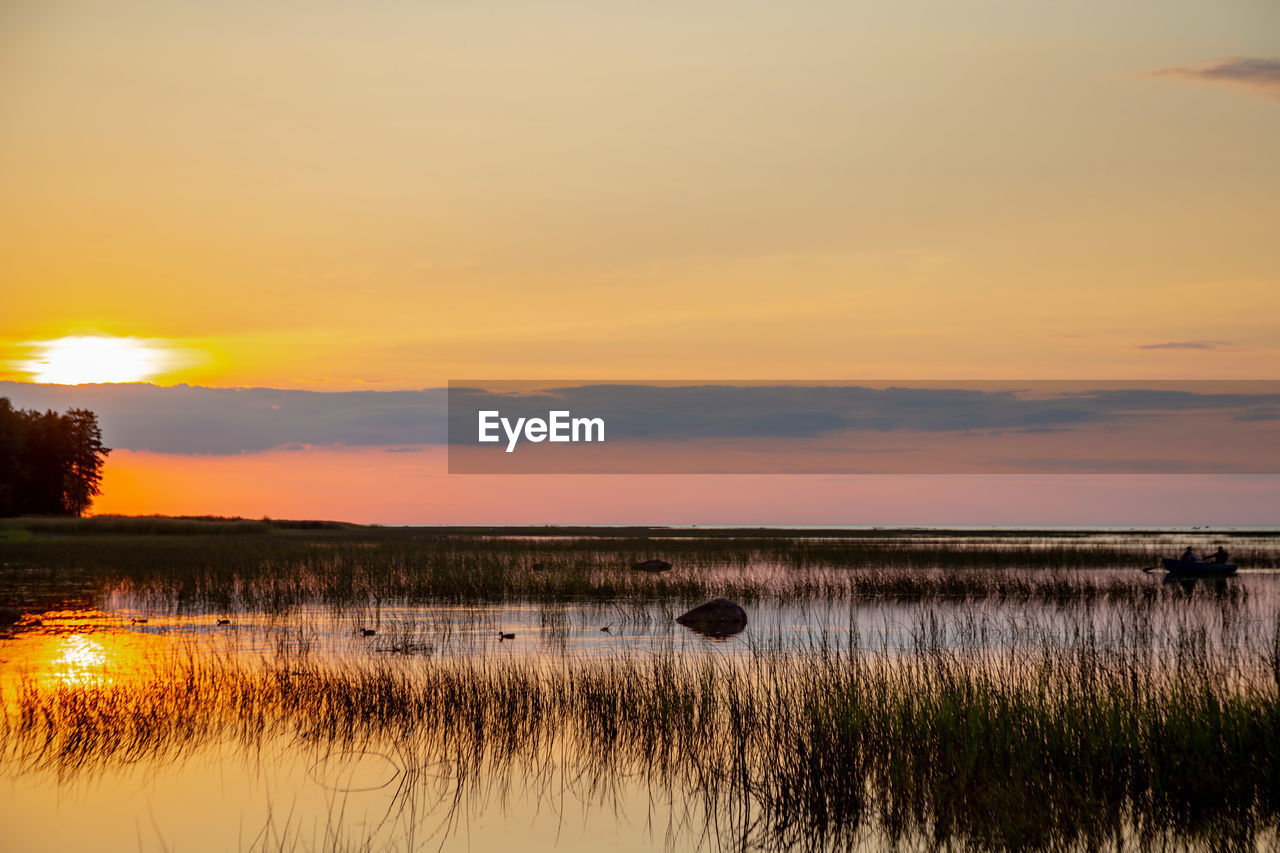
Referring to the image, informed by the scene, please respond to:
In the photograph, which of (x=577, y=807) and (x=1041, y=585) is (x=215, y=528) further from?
(x=577, y=807)

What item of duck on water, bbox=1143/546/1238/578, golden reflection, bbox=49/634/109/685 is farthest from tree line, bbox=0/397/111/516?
duck on water, bbox=1143/546/1238/578

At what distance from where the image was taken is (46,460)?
78625 millimetres

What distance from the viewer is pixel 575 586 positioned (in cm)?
2892

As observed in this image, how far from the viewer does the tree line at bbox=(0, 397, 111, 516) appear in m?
73.2

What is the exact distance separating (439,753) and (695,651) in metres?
7.40

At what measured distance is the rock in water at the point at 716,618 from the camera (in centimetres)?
2128

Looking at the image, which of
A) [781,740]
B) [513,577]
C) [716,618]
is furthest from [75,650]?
[513,577]

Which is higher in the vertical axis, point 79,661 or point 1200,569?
point 1200,569

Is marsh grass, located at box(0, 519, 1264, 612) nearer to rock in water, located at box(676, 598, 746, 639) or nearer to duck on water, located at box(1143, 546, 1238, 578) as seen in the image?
duck on water, located at box(1143, 546, 1238, 578)

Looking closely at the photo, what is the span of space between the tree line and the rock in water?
68.2 meters

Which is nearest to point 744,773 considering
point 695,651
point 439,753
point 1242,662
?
point 439,753

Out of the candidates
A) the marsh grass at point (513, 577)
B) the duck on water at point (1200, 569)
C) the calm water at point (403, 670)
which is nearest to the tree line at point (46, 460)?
the marsh grass at point (513, 577)

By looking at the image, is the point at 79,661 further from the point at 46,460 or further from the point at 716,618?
the point at 46,460

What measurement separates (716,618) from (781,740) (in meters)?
11.3
